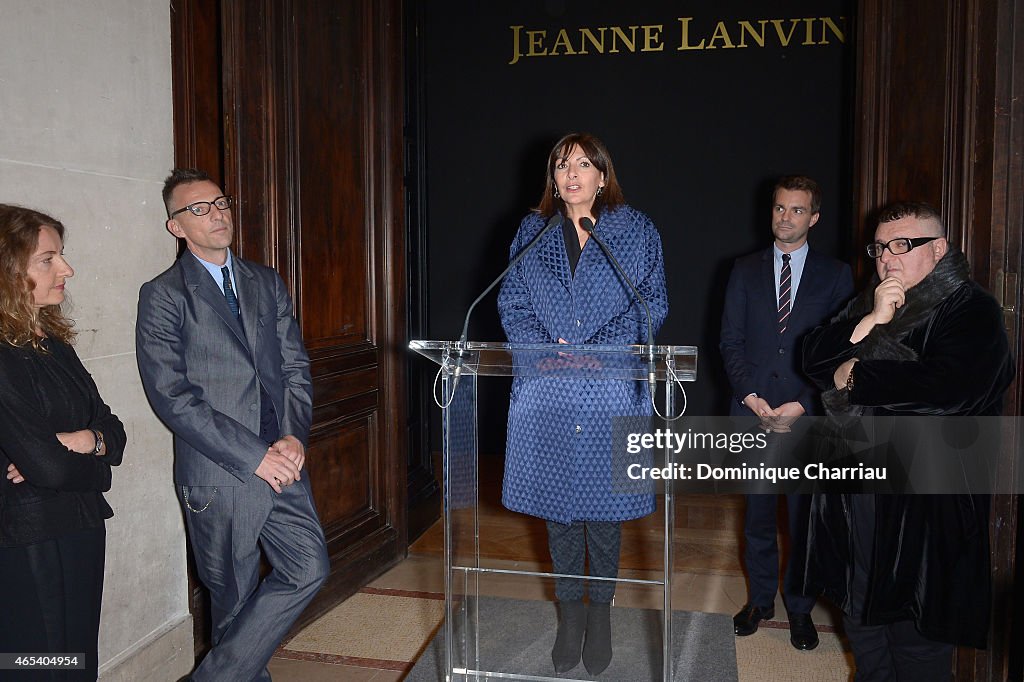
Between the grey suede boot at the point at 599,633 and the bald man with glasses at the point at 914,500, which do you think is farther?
the grey suede boot at the point at 599,633

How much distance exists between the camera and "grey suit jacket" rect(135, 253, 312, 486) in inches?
99.7

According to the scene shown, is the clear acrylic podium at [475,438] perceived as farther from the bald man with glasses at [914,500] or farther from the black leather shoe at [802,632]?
the black leather shoe at [802,632]

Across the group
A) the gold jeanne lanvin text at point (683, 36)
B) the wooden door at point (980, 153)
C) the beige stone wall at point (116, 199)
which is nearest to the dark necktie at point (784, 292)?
the wooden door at point (980, 153)

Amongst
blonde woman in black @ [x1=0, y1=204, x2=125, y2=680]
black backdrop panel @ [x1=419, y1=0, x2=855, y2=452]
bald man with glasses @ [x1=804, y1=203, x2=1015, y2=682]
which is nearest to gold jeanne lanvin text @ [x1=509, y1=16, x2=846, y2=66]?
black backdrop panel @ [x1=419, y1=0, x2=855, y2=452]

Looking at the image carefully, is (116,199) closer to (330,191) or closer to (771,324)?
(330,191)

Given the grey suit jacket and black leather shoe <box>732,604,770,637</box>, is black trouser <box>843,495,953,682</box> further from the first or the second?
the grey suit jacket

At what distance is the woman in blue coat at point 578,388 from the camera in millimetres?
2443

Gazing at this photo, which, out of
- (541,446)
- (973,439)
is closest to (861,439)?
(973,439)

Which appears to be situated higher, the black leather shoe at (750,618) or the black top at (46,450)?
the black top at (46,450)

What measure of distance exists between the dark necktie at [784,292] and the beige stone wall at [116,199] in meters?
2.17

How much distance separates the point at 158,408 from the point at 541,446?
1.08m

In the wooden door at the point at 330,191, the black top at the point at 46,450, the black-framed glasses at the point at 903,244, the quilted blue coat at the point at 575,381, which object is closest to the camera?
the black top at the point at 46,450

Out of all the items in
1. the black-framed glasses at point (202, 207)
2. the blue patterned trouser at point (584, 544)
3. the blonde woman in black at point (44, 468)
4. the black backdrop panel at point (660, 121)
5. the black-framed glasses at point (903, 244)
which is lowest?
the blue patterned trouser at point (584, 544)

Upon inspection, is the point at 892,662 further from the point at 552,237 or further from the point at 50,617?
the point at 50,617
